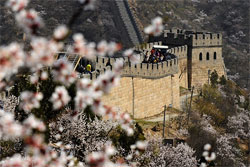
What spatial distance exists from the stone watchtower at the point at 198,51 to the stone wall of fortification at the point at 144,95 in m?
4.76

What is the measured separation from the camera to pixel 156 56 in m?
43.8

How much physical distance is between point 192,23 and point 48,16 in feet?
95.3

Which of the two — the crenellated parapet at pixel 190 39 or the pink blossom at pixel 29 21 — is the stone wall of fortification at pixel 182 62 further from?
the pink blossom at pixel 29 21

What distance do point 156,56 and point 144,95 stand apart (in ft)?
14.0

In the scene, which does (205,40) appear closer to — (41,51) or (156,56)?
(156,56)

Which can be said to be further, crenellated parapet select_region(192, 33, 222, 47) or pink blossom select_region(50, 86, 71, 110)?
Answer: crenellated parapet select_region(192, 33, 222, 47)

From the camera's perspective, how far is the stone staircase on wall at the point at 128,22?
7131cm

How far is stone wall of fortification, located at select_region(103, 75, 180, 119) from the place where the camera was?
38.0 meters

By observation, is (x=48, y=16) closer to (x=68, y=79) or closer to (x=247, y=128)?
(x=247, y=128)

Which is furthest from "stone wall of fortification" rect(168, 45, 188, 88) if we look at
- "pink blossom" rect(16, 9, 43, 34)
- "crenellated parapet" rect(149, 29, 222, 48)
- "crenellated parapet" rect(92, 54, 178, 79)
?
"pink blossom" rect(16, 9, 43, 34)

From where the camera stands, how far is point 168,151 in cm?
3325

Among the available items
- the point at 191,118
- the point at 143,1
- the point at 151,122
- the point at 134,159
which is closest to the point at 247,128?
the point at 191,118

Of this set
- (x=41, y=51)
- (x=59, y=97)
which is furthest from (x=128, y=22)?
(x=41, y=51)

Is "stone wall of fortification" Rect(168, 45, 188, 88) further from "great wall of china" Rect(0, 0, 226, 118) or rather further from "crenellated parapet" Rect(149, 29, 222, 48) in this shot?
"crenellated parapet" Rect(149, 29, 222, 48)
